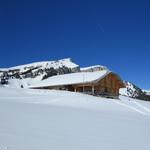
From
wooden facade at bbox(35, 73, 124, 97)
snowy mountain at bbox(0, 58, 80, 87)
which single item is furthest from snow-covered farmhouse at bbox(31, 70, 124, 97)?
snowy mountain at bbox(0, 58, 80, 87)

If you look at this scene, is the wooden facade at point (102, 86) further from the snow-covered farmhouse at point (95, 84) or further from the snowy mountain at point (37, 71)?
the snowy mountain at point (37, 71)

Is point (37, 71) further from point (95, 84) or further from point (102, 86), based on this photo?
point (95, 84)

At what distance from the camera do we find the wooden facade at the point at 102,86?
4303 cm

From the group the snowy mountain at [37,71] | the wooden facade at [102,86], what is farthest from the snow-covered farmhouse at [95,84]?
the snowy mountain at [37,71]

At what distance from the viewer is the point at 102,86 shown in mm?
44438

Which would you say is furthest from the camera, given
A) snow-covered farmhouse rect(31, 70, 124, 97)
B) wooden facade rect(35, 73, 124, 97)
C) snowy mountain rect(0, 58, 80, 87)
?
snowy mountain rect(0, 58, 80, 87)

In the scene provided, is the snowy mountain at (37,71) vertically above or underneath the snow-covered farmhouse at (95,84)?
above

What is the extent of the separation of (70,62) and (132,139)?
172 meters

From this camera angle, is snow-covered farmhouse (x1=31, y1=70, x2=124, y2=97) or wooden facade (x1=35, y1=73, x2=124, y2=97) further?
wooden facade (x1=35, y1=73, x2=124, y2=97)

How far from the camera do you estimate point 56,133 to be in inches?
386

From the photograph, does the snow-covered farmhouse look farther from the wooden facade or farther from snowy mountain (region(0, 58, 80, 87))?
snowy mountain (region(0, 58, 80, 87))

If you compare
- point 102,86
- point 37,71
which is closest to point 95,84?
point 102,86

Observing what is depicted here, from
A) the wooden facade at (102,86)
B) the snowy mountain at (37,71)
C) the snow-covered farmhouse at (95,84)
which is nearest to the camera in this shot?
the snow-covered farmhouse at (95,84)

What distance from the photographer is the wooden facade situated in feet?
141
